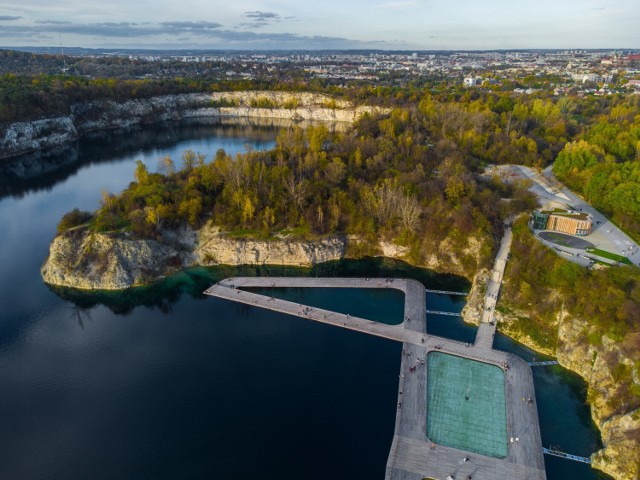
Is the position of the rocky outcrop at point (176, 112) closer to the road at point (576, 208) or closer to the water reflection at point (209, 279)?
the road at point (576, 208)

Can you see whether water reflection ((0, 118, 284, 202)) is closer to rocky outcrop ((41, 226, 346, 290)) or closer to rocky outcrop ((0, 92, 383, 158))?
rocky outcrop ((0, 92, 383, 158))

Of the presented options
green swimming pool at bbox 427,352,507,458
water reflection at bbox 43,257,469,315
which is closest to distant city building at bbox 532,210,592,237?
water reflection at bbox 43,257,469,315

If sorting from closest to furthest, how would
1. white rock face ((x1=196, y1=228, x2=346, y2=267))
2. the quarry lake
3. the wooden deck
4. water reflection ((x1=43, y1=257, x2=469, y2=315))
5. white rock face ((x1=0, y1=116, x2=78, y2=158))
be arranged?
the wooden deck, the quarry lake, water reflection ((x1=43, y1=257, x2=469, y2=315)), white rock face ((x1=196, y1=228, x2=346, y2=267)), white rock face ((x1=0, y1=116, x2=78, y2=158))

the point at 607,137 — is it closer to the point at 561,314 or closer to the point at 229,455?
the point at 561,314

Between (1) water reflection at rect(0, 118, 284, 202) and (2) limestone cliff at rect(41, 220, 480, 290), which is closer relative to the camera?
(2) limestone cliff at rect(41, 220, 480, 290)

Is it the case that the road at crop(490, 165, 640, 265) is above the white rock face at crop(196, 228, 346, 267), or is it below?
above

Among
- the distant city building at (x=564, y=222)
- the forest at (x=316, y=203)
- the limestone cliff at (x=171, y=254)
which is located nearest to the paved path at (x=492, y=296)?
the forest at (x=316, y=203)
